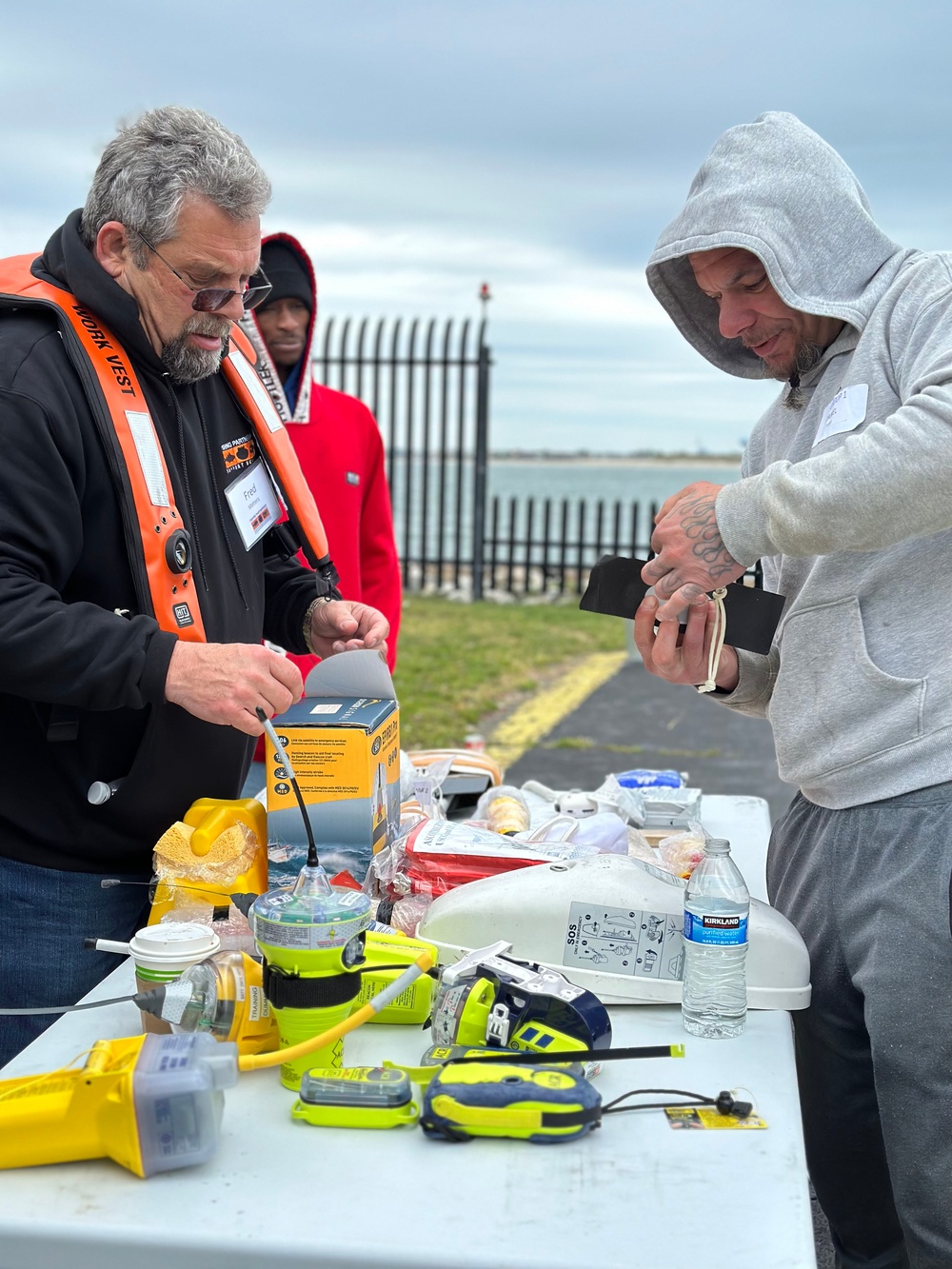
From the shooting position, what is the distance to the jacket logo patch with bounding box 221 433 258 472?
2452 mm

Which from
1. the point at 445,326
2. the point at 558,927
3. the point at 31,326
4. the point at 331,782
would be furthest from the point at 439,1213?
the point at 445,326

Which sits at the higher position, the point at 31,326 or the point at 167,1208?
the point at 31,326

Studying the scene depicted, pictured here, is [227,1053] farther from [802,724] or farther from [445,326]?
[445,326]

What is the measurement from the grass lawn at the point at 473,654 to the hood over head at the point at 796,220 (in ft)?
14.8

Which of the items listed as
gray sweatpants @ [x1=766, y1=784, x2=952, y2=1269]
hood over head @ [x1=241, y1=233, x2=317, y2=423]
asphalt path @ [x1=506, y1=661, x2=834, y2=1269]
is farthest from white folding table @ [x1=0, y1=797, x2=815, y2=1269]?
asphalt path @ [x1=506, y1=661, x2=834, y2=1269]

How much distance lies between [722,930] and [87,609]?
3.88ft

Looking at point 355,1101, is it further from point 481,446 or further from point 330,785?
point 481,446

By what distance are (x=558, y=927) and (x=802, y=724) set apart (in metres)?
0.59

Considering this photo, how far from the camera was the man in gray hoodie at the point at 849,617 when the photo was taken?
181 cm

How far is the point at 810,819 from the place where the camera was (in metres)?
2.13

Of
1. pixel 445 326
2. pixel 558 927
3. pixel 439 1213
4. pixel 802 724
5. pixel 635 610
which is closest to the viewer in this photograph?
pixel 439 1213

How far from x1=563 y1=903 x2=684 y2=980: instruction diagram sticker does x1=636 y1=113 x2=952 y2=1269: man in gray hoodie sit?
0.38 meters

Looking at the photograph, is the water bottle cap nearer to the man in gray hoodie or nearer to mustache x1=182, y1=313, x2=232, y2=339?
the man in gray hoodie

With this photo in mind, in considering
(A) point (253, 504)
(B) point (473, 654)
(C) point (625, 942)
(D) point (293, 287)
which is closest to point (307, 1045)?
(C) point (625, 942)
